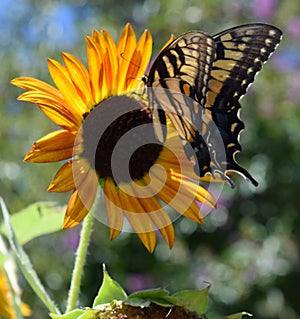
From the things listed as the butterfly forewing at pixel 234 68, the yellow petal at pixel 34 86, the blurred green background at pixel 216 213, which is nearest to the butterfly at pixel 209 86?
the butterfly forewing at pixel 234 68

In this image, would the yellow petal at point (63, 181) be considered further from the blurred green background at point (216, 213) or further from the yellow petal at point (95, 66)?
the blurred green background at point (216, 213)

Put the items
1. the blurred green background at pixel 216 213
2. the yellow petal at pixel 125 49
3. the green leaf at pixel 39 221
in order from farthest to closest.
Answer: the blurred green background at pixel 216 213 → the green leaf at pixel 39 221 → the yellow petal at pixel 125 49

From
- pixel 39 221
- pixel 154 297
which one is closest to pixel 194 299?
pixel 154 297

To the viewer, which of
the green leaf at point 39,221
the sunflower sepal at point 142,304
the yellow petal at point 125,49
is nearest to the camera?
the sunflower sepal at point 142,304

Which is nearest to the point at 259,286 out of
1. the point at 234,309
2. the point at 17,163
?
the point at 234,309

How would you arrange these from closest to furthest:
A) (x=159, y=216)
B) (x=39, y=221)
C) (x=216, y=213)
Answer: (x=159, y=216) < (x=39, y=221) < (x=216, y=213)

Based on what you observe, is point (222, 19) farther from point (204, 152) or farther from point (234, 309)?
point (204, 152)

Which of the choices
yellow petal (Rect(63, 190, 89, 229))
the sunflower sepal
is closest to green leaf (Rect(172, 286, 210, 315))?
the sunflower sepal

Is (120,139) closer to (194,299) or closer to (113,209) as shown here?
(113,209)
